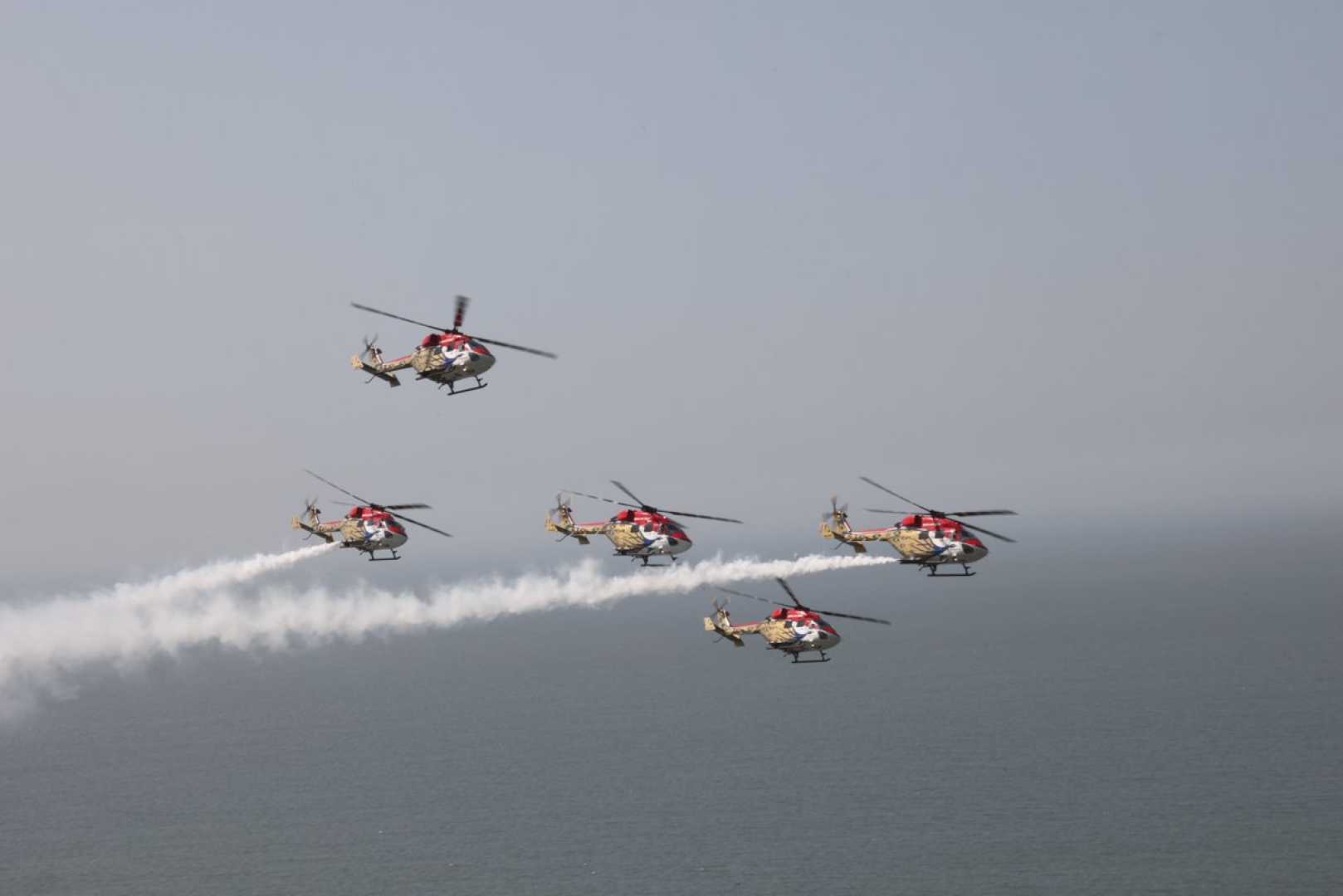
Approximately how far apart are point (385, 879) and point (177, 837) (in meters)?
36.0

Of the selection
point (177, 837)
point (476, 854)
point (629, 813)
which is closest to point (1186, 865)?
point (629, 813)

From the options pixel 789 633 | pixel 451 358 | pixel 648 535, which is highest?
pixel 451 358

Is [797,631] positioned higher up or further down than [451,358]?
further down

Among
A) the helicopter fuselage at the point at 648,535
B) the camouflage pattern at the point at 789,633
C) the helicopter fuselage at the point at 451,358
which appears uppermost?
the helicopter fuselage at the point at 451,358

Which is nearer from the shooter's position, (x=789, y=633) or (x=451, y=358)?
(x=451, y=358)

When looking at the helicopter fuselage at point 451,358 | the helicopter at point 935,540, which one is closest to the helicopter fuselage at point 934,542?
Answer: the helicopter at point 935,540

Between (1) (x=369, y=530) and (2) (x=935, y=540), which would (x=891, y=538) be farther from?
(1) (x=369, y=530)

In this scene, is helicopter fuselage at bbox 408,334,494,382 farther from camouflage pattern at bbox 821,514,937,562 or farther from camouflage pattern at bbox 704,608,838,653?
camouflage pattern at bbox 821,514,937,562

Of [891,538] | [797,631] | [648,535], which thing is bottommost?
[797,631]

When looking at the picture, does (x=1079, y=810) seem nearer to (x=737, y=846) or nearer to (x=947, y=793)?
(x=947, y=793)

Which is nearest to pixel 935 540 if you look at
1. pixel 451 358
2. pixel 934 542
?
pixel 934 542

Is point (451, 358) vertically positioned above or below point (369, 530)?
above

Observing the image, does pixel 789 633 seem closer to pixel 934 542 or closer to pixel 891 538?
pixel 891 538

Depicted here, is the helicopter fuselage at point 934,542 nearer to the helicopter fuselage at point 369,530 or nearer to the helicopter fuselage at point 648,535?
the helicopter fuselage at point 648,535
